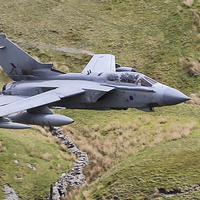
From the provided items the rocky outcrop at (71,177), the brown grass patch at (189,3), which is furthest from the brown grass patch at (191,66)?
the rocky outcrop at (71,177)

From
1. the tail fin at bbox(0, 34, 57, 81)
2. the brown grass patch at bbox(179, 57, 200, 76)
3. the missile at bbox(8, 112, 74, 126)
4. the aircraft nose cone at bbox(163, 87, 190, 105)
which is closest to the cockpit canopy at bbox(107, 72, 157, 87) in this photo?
the aircraft nose cone at bbox(163, 87, 190, 105)

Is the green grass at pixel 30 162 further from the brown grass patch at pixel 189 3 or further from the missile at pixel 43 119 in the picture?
the brown grass patch at pixel 189 3

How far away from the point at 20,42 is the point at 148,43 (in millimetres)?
16481

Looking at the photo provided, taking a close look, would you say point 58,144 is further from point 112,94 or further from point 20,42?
point 20,42

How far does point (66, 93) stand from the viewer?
31.7 m

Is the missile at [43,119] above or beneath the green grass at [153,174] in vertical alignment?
above

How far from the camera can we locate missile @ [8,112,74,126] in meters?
29.5

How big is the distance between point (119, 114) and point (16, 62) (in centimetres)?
1228

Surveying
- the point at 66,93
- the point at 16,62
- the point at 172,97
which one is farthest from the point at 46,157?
the point at 172,97

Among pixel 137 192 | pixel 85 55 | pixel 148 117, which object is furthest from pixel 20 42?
pixel 137 192

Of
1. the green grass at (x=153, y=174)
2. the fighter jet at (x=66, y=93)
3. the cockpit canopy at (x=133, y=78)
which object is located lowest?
the green grass at (x=153, y=174)

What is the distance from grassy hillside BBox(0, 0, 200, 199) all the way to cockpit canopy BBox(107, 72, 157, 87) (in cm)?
581

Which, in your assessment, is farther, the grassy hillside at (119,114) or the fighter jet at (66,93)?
the grassy hillside at (119,114)

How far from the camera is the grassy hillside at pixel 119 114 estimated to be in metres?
32.5
